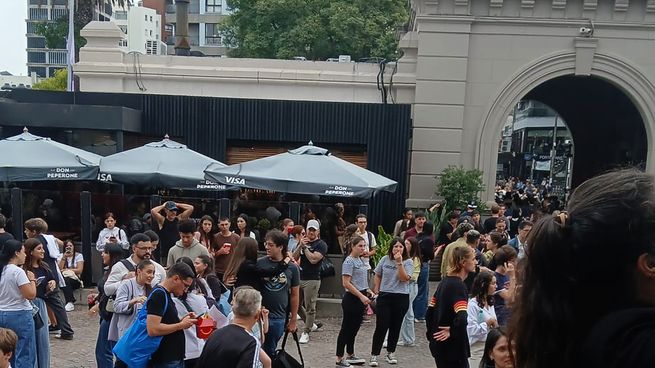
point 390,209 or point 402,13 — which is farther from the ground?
point 402,13

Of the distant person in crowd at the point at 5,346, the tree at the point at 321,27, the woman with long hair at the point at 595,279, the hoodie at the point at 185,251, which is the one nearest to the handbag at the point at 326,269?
the hoodie at the point at 185,251

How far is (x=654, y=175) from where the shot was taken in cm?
131

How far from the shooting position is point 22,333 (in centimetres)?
618

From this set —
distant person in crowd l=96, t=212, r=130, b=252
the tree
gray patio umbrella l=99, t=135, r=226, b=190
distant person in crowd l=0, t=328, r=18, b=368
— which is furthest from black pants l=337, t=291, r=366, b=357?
the tree

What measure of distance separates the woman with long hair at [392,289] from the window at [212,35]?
65.3 metres

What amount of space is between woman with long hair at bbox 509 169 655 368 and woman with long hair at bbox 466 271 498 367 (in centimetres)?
427

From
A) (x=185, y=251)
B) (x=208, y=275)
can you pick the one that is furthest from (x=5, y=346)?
(x=185, y=251)

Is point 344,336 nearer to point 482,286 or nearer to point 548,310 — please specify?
point 482,286

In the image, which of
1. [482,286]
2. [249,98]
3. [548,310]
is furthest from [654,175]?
[249,98]

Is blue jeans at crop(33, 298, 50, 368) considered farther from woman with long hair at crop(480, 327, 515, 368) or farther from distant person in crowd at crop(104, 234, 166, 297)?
woman with long hair at crop(480, 327, 515, 368)

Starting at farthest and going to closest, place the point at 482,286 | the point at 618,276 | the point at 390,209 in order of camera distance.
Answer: the point at 390,209, the point at 482,286, the point at 618,276

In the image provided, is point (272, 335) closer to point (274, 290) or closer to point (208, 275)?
point (274, 290)

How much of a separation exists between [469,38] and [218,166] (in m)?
7.43

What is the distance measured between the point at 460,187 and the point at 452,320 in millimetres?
9083
